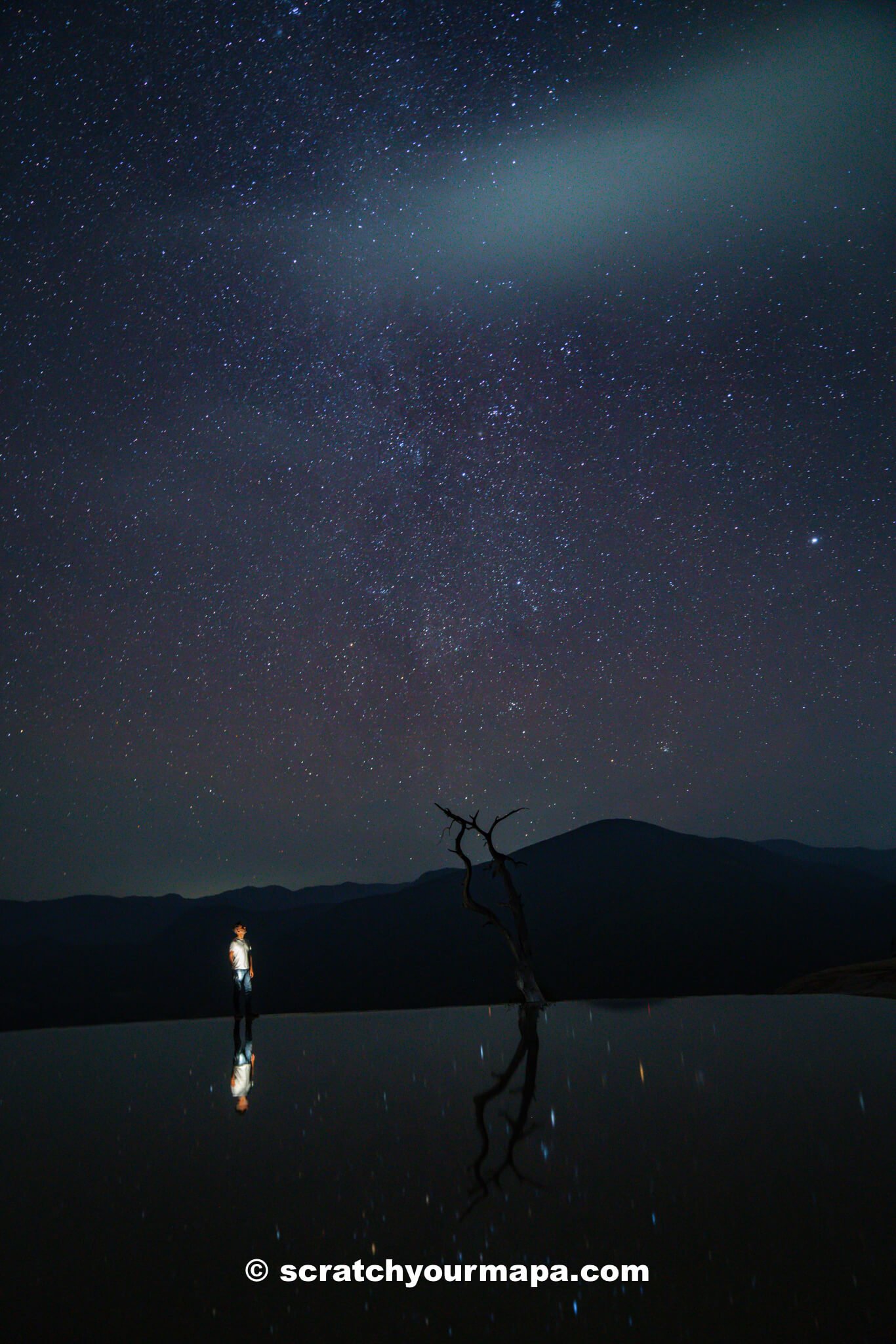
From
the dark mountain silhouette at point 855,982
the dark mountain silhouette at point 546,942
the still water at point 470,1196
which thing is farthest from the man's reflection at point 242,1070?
the dark mountain silhouette at point 546,942

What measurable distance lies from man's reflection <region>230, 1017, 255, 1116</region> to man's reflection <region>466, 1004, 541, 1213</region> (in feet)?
7.65

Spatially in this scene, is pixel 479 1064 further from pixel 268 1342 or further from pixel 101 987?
pixel 101 987

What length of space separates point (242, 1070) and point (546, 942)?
423 ft

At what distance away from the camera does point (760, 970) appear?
10681 cm

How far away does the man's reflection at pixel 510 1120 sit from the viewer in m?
4.98

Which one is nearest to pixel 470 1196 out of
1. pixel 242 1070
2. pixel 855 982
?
pixel 242 1070

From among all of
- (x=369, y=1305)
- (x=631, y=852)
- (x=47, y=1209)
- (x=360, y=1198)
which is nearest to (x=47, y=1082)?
(x=47, y=1209)

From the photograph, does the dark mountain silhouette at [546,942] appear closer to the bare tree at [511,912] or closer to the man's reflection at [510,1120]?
the bare tree at [511,912]

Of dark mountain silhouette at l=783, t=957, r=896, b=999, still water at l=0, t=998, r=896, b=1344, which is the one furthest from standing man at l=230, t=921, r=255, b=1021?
dark mountain silhouette at l=783, t=957, r=896, b=999

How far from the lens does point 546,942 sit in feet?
433

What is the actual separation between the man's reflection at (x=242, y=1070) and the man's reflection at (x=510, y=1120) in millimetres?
2331

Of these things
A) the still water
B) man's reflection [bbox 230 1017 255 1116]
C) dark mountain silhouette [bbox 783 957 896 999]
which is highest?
dark mountain silhouette [bbox 783 957 896 999]

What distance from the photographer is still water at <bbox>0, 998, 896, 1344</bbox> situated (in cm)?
329

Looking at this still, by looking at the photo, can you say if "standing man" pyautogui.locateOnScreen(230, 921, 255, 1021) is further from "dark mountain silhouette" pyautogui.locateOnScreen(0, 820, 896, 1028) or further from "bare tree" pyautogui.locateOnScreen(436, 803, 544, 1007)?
"dark mountain silhouette" pyautogui.locateOnScreen(0, 820, 896, 1028)
